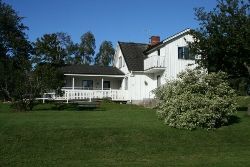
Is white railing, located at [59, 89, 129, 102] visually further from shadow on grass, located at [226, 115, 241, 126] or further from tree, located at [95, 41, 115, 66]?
tree, located at [95, 41, 115, 66]

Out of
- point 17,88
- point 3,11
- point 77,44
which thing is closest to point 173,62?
point 17,88

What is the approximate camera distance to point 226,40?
20.7 metres

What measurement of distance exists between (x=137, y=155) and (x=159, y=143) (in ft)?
5.69

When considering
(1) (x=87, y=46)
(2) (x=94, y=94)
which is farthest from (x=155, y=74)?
(1) (x=87, y=46)

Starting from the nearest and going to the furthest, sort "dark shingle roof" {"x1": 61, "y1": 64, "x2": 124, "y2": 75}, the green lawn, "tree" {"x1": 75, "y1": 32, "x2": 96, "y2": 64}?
the green lawn → "dark shingle roof" {"x1": 61, "y1": 64, "x2": 124, "y2": 75} → "tree" {"x1": 75, "y1": 32, "x2": 96, "y2": 64}

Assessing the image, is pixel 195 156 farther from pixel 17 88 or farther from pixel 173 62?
pixel 173 62

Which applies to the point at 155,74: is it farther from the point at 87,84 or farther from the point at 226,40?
the point at 226,40

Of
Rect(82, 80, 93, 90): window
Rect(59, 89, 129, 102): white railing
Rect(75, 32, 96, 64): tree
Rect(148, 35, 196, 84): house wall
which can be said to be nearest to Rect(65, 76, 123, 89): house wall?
Rect(82, 80, 93, 90): window

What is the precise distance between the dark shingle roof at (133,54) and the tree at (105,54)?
149ft

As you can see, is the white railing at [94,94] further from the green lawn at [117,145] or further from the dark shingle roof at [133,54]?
the green lawn at [117,145]

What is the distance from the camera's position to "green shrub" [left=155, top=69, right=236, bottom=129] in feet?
55.1

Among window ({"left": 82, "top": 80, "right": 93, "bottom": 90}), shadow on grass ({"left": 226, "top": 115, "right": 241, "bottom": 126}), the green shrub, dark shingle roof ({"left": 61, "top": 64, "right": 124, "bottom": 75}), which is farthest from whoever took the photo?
window ({"left": 82, "top": 80, "right": 93, "bottom": 90})

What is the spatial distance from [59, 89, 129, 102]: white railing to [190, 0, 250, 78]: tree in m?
17.7

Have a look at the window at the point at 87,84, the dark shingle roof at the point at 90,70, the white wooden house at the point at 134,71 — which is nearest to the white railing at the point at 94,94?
the white wooden house at the point at 134,71
